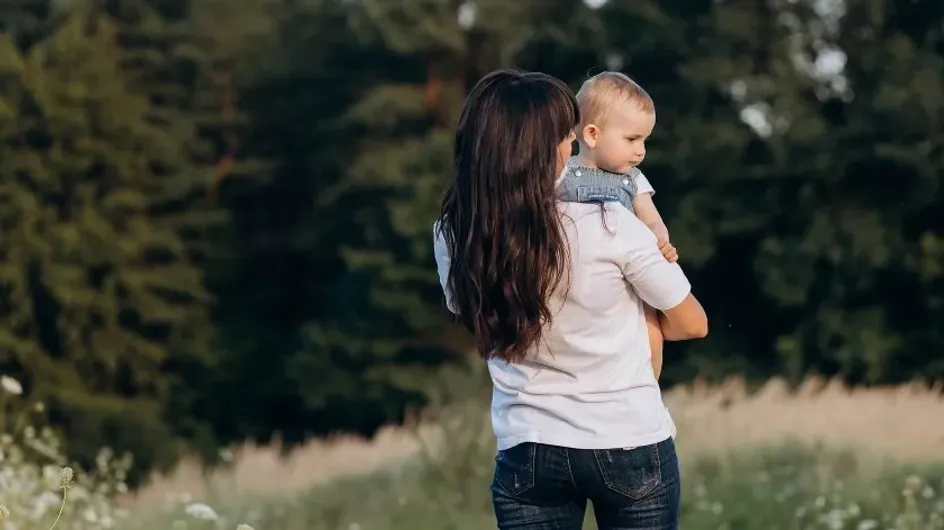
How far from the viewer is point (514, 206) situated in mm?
2785

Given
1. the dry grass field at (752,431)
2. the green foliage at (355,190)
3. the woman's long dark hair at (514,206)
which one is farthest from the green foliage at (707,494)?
the green foliage at (355,190)

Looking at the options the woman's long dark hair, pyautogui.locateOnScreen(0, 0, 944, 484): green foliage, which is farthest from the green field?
pyautogui.locateOnScreen(0, 0, 944, 484): green foliage

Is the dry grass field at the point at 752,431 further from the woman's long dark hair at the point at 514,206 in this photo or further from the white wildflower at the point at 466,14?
the white wildflower at the point at 466,14

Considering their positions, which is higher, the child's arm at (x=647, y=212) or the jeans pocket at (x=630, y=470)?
the child's arm at (x=647, y=212)

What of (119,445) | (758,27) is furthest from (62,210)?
(758,27)

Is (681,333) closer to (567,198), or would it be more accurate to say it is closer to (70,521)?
(567,198)

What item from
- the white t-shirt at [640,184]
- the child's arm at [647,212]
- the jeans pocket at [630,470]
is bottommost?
the jeans pocket at [630,470]

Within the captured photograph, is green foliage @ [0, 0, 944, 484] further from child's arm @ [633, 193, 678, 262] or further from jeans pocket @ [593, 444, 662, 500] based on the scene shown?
jeans pocket @ [593, 444, 662, 500]

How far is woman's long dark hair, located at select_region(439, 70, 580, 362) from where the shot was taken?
2.77 metres

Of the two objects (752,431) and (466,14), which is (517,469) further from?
(466,14)

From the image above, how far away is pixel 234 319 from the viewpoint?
93.8 ft

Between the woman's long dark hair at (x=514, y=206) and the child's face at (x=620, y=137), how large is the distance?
18cm

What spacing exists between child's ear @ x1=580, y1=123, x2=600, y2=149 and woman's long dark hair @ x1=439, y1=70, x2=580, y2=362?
0.58ft

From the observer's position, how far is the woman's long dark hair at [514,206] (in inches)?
109
